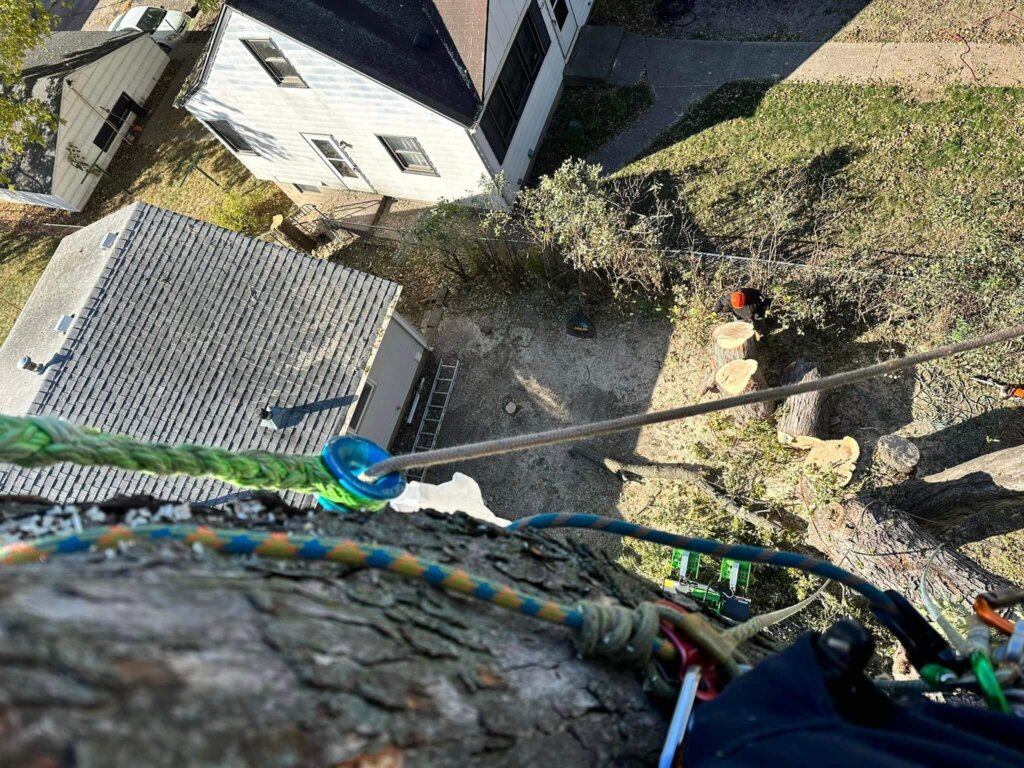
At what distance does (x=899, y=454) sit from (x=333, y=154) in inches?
474

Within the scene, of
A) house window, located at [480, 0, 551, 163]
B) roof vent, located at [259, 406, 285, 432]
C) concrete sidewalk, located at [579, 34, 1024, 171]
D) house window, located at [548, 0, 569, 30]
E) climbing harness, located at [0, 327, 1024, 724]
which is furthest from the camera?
house window, located at [548, 0, 569, 30]

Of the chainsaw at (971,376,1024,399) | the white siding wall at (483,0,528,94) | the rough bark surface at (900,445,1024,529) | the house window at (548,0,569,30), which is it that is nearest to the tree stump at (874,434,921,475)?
the rough bark surface at (900,445,1024,529)

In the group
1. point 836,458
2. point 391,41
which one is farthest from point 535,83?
point 836,458

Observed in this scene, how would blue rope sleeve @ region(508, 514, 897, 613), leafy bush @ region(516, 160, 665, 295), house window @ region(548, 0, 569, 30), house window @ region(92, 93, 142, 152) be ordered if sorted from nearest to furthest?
blue rope sleeve @ region(508, 514, 897, 613), leafy bush @ region(516, 160, 665, 295), house window @ region(548, 0, 569, 30), house window @ region(92, 93, 142, 152)

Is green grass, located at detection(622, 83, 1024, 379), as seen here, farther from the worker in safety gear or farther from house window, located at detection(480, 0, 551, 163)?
house window, located at detection(480, 0, 551, 163)

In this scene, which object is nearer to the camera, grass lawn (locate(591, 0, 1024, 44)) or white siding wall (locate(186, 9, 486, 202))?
white siding wall (locate(186, 9, 486, 202))

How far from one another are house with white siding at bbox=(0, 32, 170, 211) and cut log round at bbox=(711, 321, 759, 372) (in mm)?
16576

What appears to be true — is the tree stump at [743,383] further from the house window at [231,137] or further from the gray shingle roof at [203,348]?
the house window at [231,137]

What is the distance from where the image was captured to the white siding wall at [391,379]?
11086 mm

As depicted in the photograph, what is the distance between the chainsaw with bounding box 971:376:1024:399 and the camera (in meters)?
8.74

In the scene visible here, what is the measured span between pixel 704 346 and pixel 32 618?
34.8 ft

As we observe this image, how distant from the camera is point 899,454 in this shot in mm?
8156

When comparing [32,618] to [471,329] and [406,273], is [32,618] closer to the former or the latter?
[471,329]

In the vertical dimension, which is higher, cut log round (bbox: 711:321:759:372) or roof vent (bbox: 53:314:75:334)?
cut log round (bbox: 711:321:759:372)
